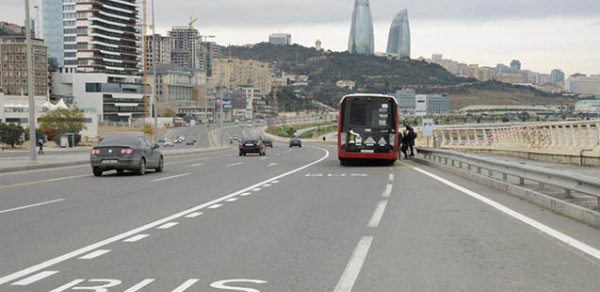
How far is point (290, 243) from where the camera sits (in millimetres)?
9602

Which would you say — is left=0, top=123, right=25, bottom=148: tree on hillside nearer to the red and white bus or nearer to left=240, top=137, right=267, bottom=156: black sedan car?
left=240, top=137, right=267, bottom=156: black sedan car

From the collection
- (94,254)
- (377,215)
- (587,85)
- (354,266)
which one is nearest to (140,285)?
(94,254)

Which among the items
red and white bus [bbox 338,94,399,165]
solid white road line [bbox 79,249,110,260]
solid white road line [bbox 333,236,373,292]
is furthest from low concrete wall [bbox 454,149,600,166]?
solid white road line [bbox 79,249,110,260]

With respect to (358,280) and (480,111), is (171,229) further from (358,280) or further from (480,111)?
(480,111)

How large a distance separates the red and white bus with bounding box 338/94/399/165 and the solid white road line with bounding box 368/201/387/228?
15.5 meters

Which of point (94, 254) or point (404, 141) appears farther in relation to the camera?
point (404, 141)

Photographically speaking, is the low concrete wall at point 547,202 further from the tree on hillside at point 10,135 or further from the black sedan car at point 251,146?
the tree on hillside at point 10,135

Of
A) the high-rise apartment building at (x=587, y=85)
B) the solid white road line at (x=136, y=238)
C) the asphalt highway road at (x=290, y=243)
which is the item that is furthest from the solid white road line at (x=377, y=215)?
the high-rise apartment building at (x=587, y=85)

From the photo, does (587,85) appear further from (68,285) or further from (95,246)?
(68,285)

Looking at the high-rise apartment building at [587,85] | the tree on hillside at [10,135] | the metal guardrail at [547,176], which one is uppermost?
the high-rise apartment building at [587,85]

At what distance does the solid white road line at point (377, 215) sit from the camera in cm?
1167

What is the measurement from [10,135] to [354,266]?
8934 centimetres

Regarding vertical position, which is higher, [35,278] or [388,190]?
[35,278]

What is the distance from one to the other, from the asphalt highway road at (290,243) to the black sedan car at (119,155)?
6935 mm
